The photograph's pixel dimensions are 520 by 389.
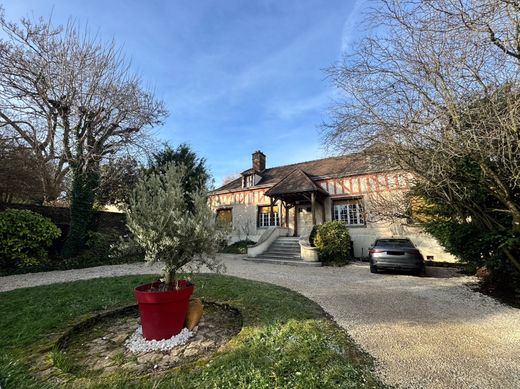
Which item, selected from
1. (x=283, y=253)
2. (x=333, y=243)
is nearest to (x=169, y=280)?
(x=333, y=243)

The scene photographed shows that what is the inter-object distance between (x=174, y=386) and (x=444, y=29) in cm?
489

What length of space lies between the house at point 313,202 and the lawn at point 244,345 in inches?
239

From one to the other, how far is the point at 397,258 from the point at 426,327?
4.47 m

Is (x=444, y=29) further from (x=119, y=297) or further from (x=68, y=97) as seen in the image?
(x=68, y=97)

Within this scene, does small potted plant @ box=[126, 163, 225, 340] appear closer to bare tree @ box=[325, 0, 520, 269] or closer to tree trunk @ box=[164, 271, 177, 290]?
tree trunk @ box=[164, 271, 177, 290]

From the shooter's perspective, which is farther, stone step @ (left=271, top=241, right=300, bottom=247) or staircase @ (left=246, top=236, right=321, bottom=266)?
stone step @ (left=271, top=241, right=300, bottom=247)

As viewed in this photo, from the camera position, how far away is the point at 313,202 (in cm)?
1238

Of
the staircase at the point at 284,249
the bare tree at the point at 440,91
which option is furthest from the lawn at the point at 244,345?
the staircase at the point at 284,249

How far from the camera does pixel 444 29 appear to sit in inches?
130

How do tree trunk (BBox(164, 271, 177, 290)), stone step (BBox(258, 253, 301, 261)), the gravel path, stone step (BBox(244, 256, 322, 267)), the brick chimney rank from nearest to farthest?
the gravel path → tree trunk (BBox(164, 271, 177, 290)) → stone step (BBox(244, 256, 322, 267)) → stone step (BBox(258, 253, 301, 261)) → the brick chimney

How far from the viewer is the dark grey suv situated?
7.42 meters

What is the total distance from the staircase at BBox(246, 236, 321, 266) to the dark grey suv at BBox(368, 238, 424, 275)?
7.76ft

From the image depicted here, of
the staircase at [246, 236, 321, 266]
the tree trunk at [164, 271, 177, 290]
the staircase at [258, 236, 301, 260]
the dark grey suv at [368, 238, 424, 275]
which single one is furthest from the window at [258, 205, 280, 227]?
the tree trunk at [164, 271, 177, 290]

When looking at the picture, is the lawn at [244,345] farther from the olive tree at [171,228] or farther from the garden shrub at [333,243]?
the garden shrub at [333,243]
